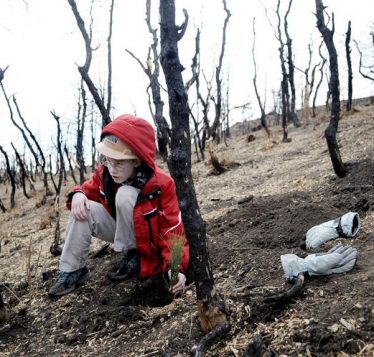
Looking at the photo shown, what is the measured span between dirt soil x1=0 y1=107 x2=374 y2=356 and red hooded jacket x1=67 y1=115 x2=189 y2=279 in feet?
0.64

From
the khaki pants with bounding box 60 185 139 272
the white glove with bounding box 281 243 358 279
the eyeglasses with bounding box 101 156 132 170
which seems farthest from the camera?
the khaki pants with bounding box 60 185 139 272

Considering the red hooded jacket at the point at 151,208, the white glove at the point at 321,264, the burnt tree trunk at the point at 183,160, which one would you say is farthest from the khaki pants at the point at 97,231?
the white glove at the point at 321,264

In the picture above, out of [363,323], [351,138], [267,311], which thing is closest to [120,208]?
[267,311]

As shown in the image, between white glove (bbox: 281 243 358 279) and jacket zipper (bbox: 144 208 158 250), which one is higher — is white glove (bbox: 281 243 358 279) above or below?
below

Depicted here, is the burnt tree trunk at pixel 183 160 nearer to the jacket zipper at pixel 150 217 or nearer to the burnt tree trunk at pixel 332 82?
the jacket zipper at pixel 150 217

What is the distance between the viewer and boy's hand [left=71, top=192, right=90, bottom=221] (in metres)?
2.94

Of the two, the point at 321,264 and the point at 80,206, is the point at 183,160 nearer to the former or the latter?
the point at 321,264

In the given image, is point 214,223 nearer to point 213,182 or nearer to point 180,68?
point 180,68

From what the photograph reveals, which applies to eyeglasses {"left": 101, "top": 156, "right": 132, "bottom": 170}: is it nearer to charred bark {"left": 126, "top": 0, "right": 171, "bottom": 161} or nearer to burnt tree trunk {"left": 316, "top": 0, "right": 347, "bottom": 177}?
charred bark {"left": 126, "top": 0, "right": 171, "bottom": 161}

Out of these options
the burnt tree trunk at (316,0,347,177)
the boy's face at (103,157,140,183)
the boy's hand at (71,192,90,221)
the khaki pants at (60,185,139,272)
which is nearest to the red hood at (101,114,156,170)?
the boy's face at (103,157,140,183)

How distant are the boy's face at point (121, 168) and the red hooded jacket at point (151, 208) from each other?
10 cm

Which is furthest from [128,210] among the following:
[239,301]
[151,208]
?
[239,301]

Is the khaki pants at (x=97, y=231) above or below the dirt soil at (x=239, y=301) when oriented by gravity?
above

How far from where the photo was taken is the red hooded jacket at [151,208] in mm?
2648
